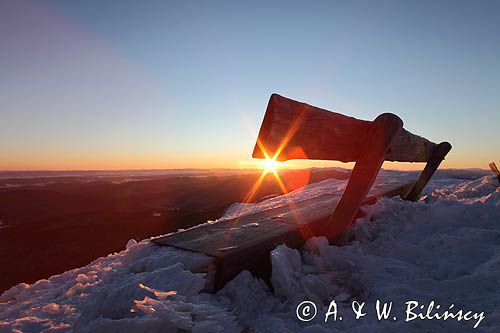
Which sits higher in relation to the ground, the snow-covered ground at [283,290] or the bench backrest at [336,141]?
the bench backrest at [336,141]

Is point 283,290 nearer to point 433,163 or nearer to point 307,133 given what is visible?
point 307,133

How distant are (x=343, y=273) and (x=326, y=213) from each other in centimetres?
102

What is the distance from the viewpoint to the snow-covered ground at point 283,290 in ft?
5.16

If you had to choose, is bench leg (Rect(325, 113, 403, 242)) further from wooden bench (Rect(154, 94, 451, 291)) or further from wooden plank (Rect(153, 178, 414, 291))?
wooden plank (Rect(153, 178, 414, 291))

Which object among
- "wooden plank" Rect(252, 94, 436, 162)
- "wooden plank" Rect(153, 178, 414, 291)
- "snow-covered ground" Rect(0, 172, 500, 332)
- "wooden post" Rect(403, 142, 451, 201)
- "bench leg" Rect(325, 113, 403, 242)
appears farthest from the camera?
"wooden post" Rect(403, 142, 451, 201)

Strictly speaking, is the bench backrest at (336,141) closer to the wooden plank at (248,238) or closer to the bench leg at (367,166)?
the bench leg at (367,166)

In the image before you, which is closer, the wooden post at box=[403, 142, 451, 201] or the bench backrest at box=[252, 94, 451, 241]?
the bench backrest at box=[252, 94, 451, 241]

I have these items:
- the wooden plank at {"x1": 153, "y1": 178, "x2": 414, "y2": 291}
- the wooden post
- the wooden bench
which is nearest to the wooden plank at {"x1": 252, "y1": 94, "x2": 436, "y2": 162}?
the wooden bench

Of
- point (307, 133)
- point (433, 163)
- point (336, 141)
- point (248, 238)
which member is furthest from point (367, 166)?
point (433, 163)

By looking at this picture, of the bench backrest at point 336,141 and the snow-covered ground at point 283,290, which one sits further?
the bench backrest at point 336,141

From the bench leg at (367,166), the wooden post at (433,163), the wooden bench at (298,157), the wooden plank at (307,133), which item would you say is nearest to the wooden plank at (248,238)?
the wooden bench at (298,157)

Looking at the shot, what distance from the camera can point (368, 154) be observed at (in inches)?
99.9

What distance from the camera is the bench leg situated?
8.12 ft

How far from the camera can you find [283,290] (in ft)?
6.61
